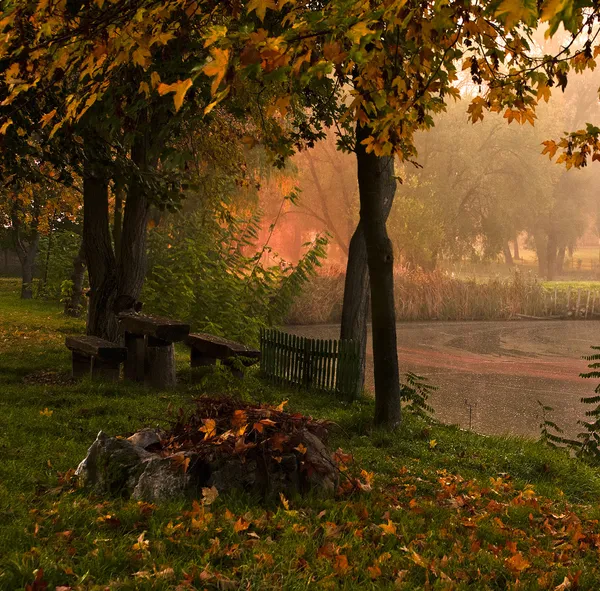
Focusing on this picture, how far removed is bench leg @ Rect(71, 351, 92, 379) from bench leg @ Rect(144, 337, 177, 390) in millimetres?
864

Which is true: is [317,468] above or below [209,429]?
below

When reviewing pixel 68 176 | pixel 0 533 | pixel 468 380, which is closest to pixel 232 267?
pixel 468 380

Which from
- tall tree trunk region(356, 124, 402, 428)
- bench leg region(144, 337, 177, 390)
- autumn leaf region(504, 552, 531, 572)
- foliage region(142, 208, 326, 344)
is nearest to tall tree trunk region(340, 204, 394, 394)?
tall tree trunk region(356, 124, 402, 428)

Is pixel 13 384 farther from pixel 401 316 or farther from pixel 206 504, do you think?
pixel 401 316

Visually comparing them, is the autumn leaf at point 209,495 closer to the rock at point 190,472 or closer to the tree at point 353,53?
the rock at point 190,472

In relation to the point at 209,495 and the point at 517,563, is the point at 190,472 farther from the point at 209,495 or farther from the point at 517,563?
the point at 517,563

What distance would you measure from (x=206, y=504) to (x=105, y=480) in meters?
0.76

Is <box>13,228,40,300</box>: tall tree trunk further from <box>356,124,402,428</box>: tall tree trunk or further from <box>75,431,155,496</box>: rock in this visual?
<box>75,431,155,496</box>: rock

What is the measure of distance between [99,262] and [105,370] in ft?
7.73

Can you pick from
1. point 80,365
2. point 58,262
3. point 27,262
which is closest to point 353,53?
point 80,365

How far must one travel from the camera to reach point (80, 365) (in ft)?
33.2

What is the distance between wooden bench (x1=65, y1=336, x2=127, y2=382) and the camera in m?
9.26

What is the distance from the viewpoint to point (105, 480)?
4.93m

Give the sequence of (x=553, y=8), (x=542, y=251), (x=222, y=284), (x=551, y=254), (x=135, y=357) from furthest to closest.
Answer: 1. (x=542, y=251)
2. (x=551, y=254)
3. (x=222, y=284)
4. (x=135, y=357)
5. (x=553, y=8)
